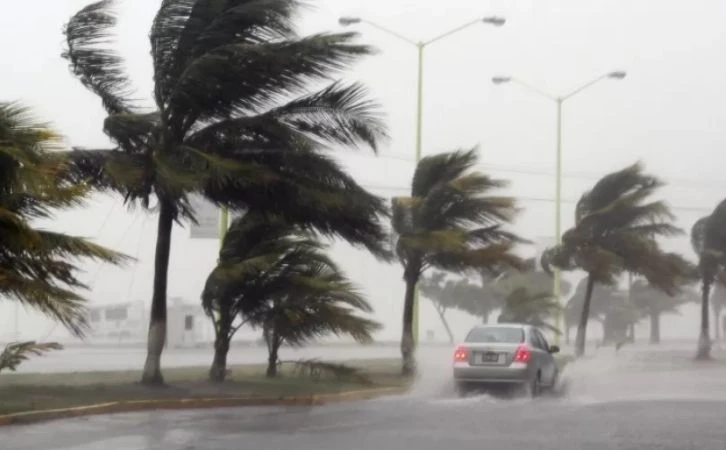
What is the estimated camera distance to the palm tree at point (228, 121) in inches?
898

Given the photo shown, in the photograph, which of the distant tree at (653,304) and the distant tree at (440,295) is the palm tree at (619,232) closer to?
the distant tree at (440,295)

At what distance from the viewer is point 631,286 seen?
248 feet

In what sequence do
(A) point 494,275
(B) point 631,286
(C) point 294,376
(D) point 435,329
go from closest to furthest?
1. (C) point 294,376
2. (A) point 494,275
3. (D) point 435,329
4. (B) point 631,286

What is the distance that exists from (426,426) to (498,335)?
789 centimetres

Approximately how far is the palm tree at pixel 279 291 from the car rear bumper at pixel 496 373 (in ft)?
6.33

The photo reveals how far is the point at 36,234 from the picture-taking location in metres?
16.6

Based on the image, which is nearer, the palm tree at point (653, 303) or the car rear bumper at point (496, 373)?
the car rear bumper at point (496, 373)

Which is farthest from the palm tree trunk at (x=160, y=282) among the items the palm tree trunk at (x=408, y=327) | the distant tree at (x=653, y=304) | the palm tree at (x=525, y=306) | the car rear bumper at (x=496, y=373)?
the distant tree at (x=653, y=304)

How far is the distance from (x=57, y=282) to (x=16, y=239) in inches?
47.8

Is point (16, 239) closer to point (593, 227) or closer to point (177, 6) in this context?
point (177, 6)

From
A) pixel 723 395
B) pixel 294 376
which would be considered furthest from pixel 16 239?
pixel 723 395

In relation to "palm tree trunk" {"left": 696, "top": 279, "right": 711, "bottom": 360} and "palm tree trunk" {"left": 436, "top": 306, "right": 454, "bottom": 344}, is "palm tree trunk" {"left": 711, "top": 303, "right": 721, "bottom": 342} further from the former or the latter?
"palm tree trunk" {"left": 696, "top": 279, "right": 711, "bottom": 360}

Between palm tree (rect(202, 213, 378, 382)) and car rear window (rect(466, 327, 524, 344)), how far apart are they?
193 centimetres

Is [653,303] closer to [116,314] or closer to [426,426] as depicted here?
[116,314]
